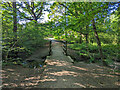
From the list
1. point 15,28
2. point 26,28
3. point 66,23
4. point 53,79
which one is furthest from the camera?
point 15,28

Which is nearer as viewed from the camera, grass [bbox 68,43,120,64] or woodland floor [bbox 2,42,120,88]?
woodland floor [bbox 2,42,120,88]

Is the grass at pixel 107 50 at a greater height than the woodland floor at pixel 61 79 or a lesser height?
greater

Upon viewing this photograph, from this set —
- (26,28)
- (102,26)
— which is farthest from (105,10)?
(26,28)

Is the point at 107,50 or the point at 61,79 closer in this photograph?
the point at 61,79

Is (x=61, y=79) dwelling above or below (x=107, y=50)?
below

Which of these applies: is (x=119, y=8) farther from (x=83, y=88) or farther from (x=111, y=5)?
(x=83, y=88)

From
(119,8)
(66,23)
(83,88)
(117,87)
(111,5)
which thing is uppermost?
(111,5)

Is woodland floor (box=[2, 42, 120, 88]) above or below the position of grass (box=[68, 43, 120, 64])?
below

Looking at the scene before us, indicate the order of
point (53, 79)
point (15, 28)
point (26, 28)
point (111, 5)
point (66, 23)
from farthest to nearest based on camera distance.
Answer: point (15, 28) → point (26, 28) → point (66, 23) → point (111, 5) → point (53, 79)

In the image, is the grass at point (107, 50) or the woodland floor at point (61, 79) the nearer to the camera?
the woodland floor at point (61, 79)

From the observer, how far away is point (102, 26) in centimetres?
436

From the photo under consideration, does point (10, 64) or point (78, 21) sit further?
point (10, 64)

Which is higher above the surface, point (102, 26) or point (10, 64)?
point (102, 26)

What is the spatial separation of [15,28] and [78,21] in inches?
214
